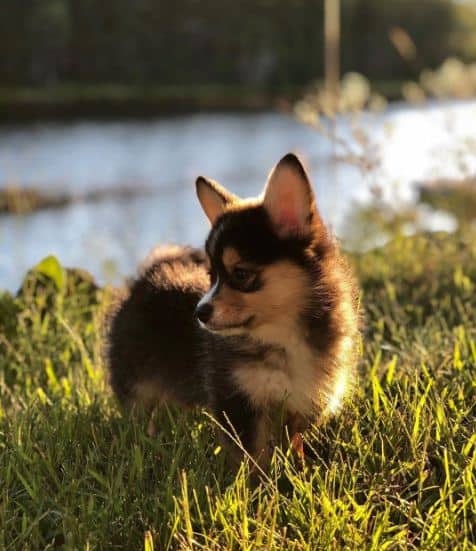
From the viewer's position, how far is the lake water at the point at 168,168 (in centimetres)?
746

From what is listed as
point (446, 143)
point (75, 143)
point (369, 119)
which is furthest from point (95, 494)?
point (75, 143)

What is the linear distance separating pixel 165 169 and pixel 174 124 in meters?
10.9

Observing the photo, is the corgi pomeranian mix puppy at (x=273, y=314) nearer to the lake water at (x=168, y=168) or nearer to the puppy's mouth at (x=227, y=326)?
the puppy's mouth at (x=227, y=326)

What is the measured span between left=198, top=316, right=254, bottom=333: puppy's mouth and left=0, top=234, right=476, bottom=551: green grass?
18.4 inches

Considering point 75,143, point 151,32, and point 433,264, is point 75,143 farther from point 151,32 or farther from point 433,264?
point 151,32

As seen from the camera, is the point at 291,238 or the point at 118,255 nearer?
the point at 291,238

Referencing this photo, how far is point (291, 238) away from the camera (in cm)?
306

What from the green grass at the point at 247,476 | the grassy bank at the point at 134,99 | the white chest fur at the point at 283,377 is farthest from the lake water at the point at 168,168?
the grassy bank at the point at 134,99

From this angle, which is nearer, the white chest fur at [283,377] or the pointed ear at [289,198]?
the pointed ear at [289,198]

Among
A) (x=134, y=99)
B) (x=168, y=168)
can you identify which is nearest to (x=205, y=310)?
(x=168, y=168)

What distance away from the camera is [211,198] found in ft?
11.0

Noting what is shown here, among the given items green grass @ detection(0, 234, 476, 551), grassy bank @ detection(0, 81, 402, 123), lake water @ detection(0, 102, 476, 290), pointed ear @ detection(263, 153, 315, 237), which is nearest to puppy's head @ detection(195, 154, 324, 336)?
pointed ear @ detection(263, 153, 315, 237)

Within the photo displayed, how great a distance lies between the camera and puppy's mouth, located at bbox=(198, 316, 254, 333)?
2.94m

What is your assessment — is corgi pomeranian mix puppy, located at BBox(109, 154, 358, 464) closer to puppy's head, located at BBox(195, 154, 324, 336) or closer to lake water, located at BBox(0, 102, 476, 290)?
puppy's head, located at BBox(195, 154, 324, 336)
